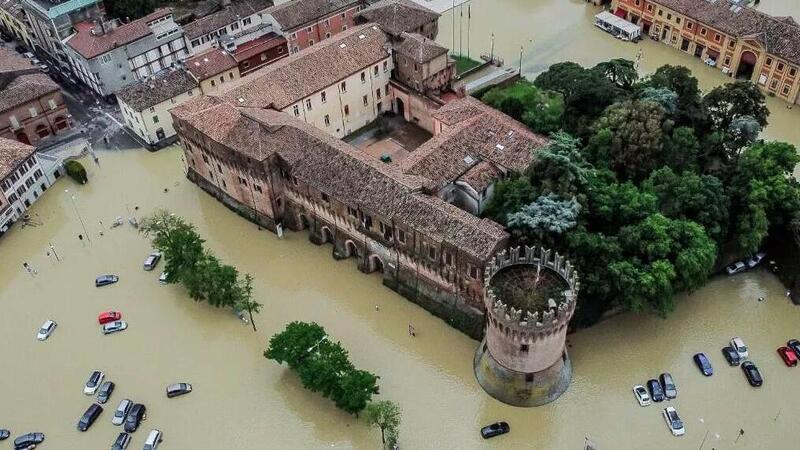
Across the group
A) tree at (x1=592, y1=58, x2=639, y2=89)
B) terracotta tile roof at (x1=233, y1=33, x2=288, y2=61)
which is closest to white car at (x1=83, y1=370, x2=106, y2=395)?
terracotta tile roof at (x1=233, y1=33, x2=288, y2=61)

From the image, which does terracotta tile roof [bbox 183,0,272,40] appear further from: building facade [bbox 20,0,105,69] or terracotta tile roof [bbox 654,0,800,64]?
terracotta tile roof [bbox 654,0,800,64]

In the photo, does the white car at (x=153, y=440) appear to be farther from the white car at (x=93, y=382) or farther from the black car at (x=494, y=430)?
the black car at (x=494, y=430)

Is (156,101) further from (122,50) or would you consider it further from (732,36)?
(732,36)

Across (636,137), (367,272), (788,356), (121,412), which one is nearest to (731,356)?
(788,356)

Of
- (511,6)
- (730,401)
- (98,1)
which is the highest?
(98,1)

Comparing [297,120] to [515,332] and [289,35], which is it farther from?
[515,332]

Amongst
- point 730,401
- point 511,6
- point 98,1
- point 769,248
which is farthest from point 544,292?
point 98,1
